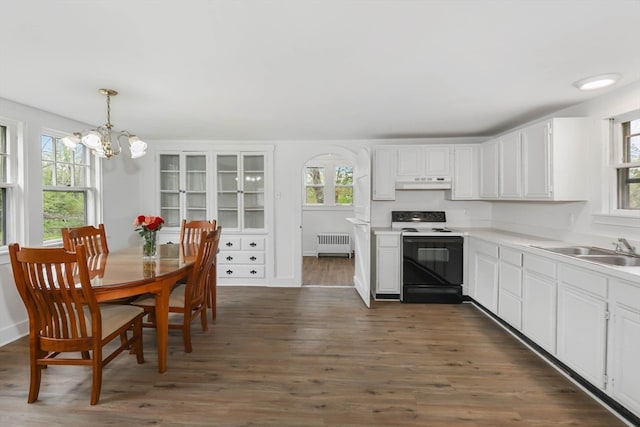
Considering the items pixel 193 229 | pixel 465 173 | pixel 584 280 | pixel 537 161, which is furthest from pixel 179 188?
pixel 584 280

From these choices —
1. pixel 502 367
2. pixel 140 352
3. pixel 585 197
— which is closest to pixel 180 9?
pixel 140 352

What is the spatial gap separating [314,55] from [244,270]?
3.55 metres

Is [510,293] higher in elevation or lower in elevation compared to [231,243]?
lower

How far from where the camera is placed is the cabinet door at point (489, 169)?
384 centimetres

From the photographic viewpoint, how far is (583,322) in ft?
7.12

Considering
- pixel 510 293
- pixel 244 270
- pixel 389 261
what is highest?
A: pixel 389 261

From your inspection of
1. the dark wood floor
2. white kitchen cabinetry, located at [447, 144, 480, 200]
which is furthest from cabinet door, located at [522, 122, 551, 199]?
the dark wood floor

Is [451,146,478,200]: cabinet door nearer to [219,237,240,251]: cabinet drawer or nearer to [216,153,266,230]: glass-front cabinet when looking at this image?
[216,153,266,230]: glass-front cabinet

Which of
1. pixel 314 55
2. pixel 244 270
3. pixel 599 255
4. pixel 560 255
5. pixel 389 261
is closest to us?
pixel 314 55

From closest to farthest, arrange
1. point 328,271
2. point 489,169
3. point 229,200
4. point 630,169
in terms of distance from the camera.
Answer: point 630,169 < point 489,169 < point 229,200 < point 328,271

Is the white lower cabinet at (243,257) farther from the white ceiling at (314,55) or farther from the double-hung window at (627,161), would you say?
the double-hung window at (627,161)

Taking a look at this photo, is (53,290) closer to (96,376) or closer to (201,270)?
(96,376)

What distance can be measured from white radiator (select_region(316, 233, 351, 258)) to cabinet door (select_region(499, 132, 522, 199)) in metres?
3.92

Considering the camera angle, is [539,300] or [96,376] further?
[539,300]
